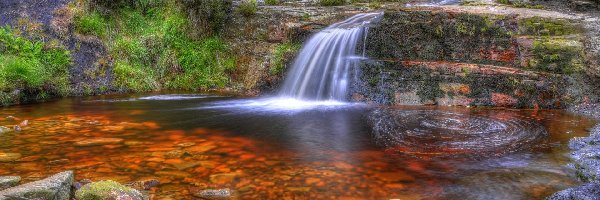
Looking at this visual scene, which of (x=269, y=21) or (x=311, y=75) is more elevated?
(x=269, y=21)

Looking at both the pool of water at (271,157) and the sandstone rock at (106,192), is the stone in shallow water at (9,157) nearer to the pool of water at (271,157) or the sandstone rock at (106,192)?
the pool of water at (271,157)

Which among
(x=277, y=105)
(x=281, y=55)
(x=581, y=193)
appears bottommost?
(x=581, y=193)

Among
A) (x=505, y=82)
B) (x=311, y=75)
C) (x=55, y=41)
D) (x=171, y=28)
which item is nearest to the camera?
(x=505, y=82)

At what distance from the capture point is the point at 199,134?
648 centimetres

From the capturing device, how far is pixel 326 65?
977 centimetres

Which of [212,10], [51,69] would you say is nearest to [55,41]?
[51,69]

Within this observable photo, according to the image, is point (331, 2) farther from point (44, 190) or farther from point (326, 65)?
point (44, 190)

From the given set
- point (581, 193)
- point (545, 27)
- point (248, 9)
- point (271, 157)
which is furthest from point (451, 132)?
point (248, 9)

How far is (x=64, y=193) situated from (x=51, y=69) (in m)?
7.50

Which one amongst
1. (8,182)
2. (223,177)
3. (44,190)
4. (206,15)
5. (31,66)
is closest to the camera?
(44,190)

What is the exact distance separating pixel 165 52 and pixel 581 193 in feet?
31.4

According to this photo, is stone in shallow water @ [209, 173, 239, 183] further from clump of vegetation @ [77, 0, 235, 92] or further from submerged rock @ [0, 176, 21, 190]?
clump of vegetation @ [77, 0, 235, 92]

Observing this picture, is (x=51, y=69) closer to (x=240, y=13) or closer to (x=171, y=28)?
(x=171, y=28)

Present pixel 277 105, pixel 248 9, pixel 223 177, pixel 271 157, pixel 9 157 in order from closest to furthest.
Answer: pixel 223 177
pixel 9 157
pixel 271 157
pixel 277 105
pixel 248 9
